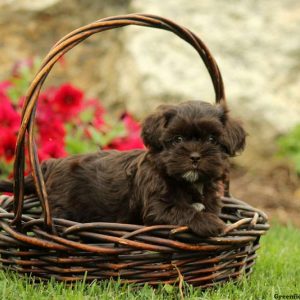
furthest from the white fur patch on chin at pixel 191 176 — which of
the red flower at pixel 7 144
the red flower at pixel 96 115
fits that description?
the red flower at pixel 96 115

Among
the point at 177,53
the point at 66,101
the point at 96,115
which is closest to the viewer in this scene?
the point at 66,101

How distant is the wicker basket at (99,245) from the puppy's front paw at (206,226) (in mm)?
47

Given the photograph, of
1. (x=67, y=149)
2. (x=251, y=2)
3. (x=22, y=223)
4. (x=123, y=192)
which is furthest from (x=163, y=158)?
(x=251, y=2)

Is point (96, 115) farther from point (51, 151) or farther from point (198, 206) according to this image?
point (198, 206)

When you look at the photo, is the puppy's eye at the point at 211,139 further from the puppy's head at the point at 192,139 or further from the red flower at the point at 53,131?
the red flower at the point at 53,131

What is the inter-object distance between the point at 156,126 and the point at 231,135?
1.67 ft

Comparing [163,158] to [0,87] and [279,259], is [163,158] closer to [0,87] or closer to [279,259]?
[279,259]

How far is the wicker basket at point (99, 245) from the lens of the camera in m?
3.75

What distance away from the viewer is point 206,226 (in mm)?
3801

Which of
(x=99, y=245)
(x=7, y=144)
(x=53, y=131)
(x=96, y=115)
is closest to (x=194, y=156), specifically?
(x=99, y=245)

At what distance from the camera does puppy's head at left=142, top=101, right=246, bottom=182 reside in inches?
153

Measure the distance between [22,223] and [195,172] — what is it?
1154 mm

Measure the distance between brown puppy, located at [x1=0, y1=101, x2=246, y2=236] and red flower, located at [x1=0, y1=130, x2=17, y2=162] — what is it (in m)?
1.19

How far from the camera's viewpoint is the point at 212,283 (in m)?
4.03
